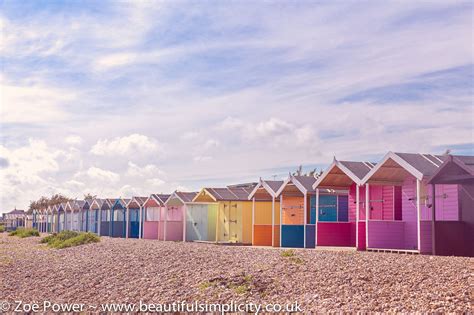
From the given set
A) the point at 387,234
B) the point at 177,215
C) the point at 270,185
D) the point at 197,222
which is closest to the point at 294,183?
the point at 270,185

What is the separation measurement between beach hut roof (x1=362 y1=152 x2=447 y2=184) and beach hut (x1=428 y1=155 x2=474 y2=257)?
1.04m

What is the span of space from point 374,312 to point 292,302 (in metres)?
2.21

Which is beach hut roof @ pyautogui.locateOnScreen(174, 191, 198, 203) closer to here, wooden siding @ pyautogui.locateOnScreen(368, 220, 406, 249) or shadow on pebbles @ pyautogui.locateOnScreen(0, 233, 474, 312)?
shadow on pebbles @ pyautogui.locateOnScreen(0, 233, 474, 312)

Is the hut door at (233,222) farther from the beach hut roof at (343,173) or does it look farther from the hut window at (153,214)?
the beach hut roof at (343,173)

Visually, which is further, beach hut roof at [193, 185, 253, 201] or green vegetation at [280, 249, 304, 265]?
beach hut roof at [193, 185, 253, 201]

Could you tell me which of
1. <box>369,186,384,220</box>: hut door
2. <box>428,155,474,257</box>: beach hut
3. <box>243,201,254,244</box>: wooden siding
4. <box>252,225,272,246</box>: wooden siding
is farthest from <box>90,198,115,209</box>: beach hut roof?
<box>428,155,474,257</box>: beach hut

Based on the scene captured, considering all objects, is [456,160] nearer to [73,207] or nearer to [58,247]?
[58,247]

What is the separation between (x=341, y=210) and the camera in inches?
1157

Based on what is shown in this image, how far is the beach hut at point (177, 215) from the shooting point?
40178 mm

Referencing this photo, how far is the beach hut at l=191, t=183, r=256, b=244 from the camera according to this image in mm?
36469

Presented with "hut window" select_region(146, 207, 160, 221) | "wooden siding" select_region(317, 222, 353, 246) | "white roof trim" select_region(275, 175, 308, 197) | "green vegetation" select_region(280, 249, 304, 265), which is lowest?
"green vegetation" select_region(280, 249, 304, 265)

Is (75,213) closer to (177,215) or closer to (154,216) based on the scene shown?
(154,216)

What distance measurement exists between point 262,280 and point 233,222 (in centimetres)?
2018

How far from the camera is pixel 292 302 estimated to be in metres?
14.3
